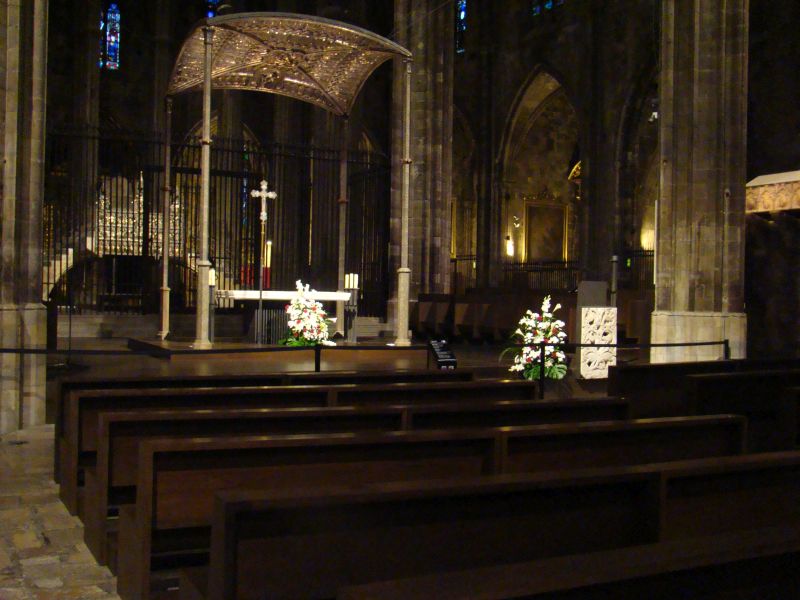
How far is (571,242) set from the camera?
103 ft

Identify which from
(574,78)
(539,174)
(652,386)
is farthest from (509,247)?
(652,386)

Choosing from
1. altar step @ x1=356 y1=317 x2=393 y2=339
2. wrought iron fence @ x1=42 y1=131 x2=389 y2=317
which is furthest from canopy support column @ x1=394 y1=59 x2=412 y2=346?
wrought iron fence @ x1=42 y1=131 x2=389 y2=317

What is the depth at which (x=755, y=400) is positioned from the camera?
21.5 ft

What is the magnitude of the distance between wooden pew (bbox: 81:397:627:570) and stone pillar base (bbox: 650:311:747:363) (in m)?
9.61

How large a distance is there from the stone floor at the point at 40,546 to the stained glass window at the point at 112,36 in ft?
86.2

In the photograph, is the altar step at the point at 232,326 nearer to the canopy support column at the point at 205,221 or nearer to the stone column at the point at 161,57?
the canopy support column at the point at 205,221

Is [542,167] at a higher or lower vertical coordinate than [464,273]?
higher

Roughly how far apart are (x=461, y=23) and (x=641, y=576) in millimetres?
29955

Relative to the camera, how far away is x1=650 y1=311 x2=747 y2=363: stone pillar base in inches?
514

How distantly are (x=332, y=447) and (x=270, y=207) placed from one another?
2182 centimetres

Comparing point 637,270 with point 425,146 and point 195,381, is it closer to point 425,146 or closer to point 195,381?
point 425,146

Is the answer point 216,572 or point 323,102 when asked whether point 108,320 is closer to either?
point 323,102

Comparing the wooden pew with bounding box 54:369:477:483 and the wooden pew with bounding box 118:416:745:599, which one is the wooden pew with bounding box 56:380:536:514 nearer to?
the wooden pew with bounding box 54:369:477:483

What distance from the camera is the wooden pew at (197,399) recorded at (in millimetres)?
4527
